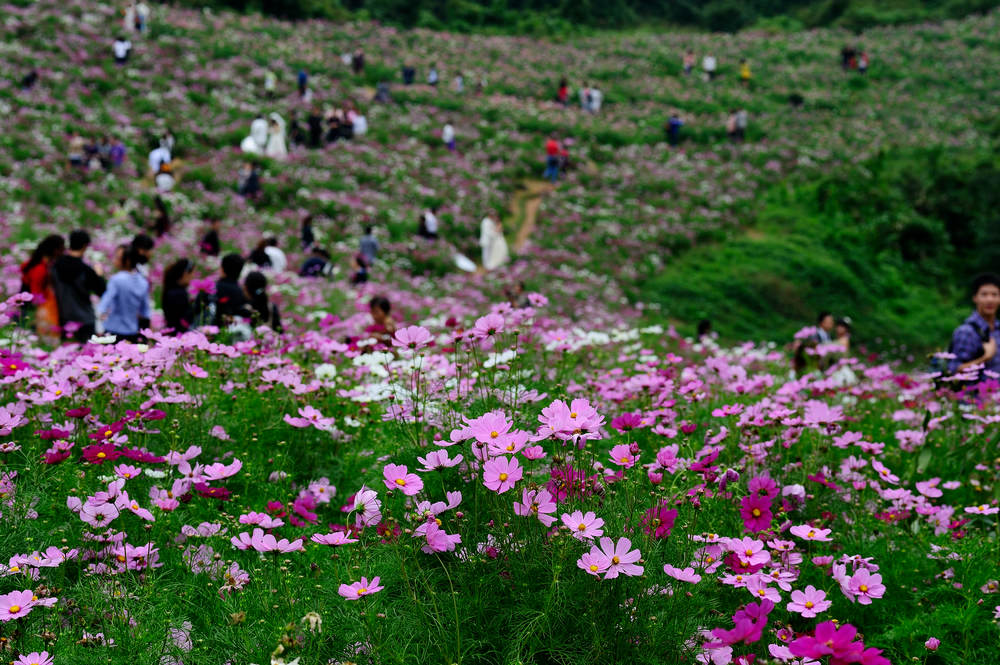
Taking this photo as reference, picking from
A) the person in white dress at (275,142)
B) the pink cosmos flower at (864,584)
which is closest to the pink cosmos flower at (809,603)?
the pink cosmos flower at (864,584)

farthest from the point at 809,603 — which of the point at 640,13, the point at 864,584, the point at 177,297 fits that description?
the point at 640,13

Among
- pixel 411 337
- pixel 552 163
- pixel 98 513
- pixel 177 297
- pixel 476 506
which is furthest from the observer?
pixel 552 163

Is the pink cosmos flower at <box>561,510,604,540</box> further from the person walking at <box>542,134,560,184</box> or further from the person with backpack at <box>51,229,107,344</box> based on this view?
the person walking at <box>542,134,560,184</box>

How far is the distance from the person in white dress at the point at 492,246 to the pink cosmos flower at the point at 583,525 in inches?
595

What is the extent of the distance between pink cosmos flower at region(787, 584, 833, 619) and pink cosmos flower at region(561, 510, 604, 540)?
638 millimetres

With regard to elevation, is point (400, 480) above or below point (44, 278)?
above

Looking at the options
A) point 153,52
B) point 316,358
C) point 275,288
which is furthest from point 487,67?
point 316,358

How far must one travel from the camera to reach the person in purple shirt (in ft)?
18.2

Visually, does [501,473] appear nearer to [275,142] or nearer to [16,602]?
[16,602]

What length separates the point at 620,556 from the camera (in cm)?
196

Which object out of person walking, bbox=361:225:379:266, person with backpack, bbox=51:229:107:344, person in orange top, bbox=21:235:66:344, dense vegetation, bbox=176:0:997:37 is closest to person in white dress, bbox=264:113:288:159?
person walking, bbox=361:225:379:266

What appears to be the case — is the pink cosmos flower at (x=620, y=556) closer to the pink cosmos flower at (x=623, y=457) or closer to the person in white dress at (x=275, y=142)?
the pink cosmos flower at (x=623, y=457)

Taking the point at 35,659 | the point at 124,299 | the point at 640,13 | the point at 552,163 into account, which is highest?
the point at 640,13

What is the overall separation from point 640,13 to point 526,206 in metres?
40.8
